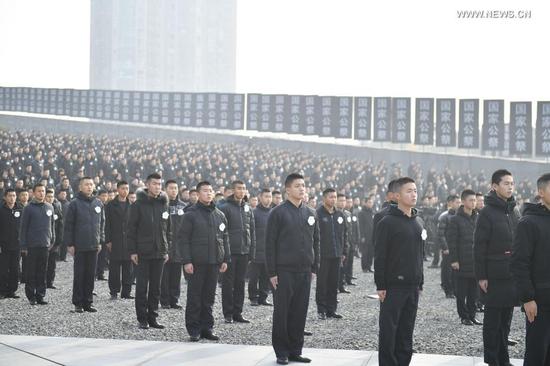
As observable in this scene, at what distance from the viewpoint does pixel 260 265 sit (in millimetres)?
13883

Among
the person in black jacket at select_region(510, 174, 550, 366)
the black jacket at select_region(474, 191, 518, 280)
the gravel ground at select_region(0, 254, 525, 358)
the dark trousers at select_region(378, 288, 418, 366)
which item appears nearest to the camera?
the person in black jacket at select_region(510, 174, 550, 366)

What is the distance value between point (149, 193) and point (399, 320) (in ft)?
14.8

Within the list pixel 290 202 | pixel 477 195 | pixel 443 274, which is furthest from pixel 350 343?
pixel 443 274

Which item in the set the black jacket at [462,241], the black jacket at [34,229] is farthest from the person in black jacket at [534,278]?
the black jacket at [34,229]

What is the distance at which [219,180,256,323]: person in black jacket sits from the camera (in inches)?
455

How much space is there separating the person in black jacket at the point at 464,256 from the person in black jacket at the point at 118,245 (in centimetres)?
523

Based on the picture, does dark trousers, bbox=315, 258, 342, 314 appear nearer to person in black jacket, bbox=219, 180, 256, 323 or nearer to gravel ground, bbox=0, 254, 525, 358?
gravel ground, bbox=0, 254, 525, 358

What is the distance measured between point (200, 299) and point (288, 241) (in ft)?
5.81

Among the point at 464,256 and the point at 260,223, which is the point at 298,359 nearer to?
the point at 464,256

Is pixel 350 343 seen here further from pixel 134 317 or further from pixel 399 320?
pixel 134 317

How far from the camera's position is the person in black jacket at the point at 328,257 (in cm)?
1222

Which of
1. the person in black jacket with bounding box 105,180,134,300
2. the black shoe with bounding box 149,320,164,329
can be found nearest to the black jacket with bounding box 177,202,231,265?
the black shoe with bounding box 149,320,164,329

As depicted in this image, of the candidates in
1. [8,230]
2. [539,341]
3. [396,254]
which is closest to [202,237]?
[396,254]

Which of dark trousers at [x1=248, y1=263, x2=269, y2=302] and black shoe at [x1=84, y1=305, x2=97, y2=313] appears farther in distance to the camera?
dark trousers at [x1=248, y1=263, x2=269, y2=302]
